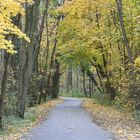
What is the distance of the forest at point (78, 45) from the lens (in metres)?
21.3

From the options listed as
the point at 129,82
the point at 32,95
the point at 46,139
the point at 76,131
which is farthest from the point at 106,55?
the point at 46,139

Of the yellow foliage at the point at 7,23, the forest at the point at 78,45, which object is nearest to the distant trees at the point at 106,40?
the forest at the point at 78,45

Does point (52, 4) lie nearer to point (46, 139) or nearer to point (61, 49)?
point (61, 49)

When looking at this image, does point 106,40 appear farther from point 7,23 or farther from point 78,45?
point 7,23

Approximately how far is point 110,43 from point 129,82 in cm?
886

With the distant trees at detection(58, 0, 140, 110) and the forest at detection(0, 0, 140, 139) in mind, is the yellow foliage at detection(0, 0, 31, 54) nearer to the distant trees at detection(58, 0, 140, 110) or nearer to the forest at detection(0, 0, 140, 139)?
the forest at detection(0, 0, 140, 139)

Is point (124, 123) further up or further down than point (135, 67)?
further down

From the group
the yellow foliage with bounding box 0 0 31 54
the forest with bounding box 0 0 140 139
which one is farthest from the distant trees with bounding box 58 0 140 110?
the yellow foliage with bounding box 0 0 31 54

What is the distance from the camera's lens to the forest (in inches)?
839

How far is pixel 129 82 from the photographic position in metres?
23.7

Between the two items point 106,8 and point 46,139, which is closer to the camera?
point 46,139

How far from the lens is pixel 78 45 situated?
36.1 meters

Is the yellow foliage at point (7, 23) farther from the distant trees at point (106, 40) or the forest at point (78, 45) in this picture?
the distant trees at point (106, 40)

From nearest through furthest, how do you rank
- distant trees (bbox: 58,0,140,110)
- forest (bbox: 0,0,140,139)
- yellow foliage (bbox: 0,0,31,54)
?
yellow foliage (bbox: 0,0,31,54), forest (bbox: 0,0,140,139), distant trees (bbox: 58,0,140,110)
